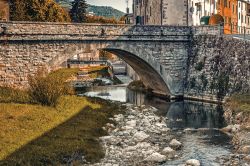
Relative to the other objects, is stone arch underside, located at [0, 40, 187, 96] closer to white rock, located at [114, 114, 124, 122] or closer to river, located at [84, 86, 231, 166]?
river, located at [84, 86, 231, 166]

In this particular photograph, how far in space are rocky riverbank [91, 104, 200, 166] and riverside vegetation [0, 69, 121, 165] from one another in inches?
31.5

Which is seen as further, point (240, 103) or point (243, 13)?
point (243, 13)

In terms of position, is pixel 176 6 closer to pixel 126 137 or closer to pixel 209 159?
pixel 126 137

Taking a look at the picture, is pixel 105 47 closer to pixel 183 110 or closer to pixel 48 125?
pixel 183 110

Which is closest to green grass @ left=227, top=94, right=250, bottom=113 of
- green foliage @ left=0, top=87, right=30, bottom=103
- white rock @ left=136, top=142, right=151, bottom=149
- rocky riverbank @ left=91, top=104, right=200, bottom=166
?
rocky riverbank @ left=91, top=104, right=200, bottom=166

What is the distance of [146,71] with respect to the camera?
1838 inches

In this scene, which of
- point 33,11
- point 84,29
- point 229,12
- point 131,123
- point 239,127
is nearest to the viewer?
point 239,127

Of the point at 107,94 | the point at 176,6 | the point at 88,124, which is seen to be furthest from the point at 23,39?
the point at 176,6

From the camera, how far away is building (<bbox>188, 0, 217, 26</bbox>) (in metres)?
53.4

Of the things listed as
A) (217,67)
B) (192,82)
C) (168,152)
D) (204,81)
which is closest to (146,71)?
(192,82)

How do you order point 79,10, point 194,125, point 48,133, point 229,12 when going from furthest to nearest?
point 79,10
point 229,12
point 194,125
point 48,133

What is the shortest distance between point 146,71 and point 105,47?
932cm

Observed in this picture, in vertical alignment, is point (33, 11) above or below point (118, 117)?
above

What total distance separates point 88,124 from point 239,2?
58.2m
